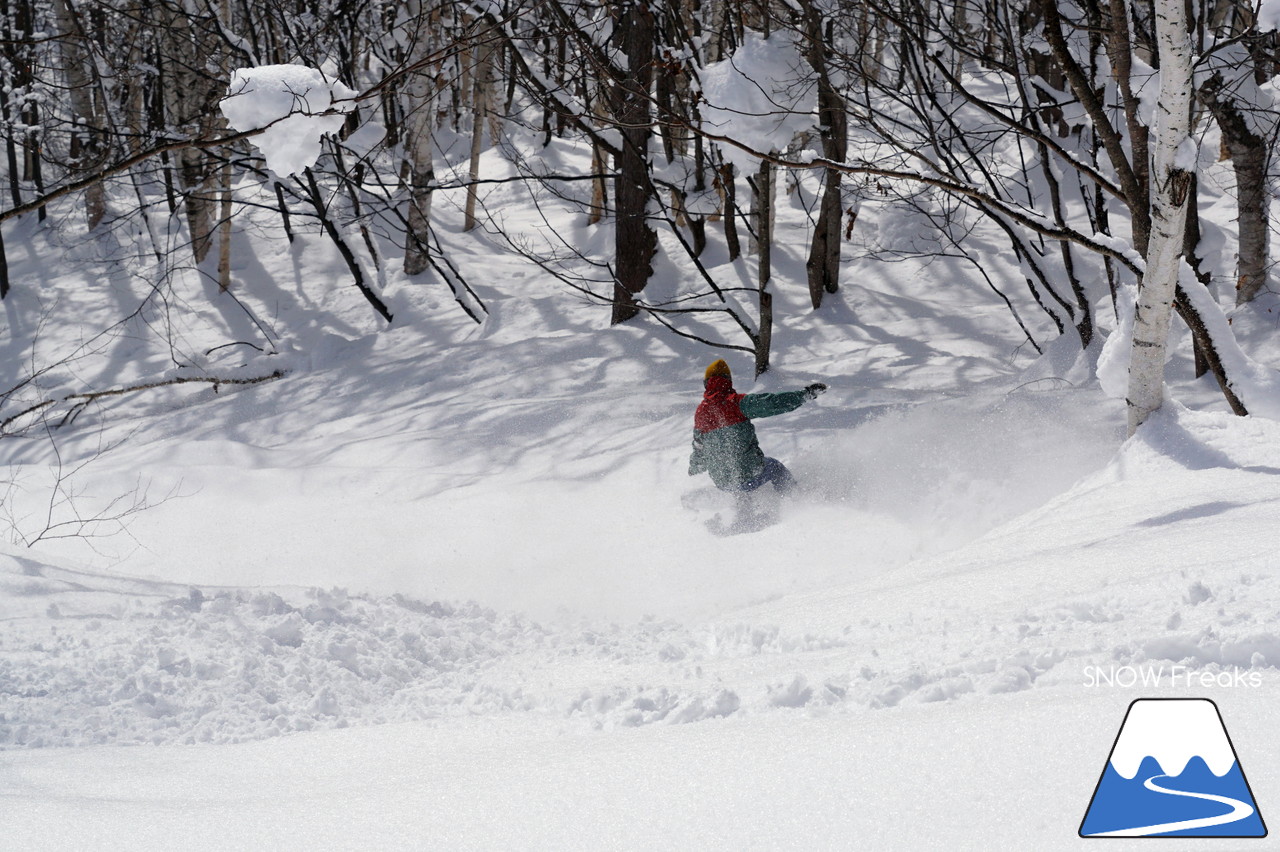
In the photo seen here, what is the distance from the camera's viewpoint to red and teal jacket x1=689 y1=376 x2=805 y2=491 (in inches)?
233

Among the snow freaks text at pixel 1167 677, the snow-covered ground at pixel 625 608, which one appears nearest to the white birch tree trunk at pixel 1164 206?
the snow-covered ground at pixel 625 608

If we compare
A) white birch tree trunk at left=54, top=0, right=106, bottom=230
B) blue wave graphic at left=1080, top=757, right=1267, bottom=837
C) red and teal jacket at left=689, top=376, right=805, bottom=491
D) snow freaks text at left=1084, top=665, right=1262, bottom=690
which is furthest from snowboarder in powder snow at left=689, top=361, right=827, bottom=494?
white birch tree trunk at left=54, top=0, right=106, bottom=230

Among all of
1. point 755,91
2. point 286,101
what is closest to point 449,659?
point 286,101

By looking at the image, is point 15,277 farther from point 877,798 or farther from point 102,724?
point 877,798

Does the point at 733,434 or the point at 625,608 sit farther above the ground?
the point at 733,434

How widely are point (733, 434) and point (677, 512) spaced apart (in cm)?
64

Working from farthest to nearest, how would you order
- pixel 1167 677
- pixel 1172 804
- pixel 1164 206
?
pixel 1164 206, pixel 1167 677, pixel 1172 804

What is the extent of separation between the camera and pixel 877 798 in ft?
6.24

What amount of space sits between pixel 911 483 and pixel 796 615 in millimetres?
2361

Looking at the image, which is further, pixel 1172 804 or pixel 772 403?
pixel 772 403

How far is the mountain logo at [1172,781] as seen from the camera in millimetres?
1697

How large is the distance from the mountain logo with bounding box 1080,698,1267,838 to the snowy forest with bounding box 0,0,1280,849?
0.04 metres

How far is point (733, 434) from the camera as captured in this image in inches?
232

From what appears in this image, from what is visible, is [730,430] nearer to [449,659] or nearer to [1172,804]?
[449,659]
